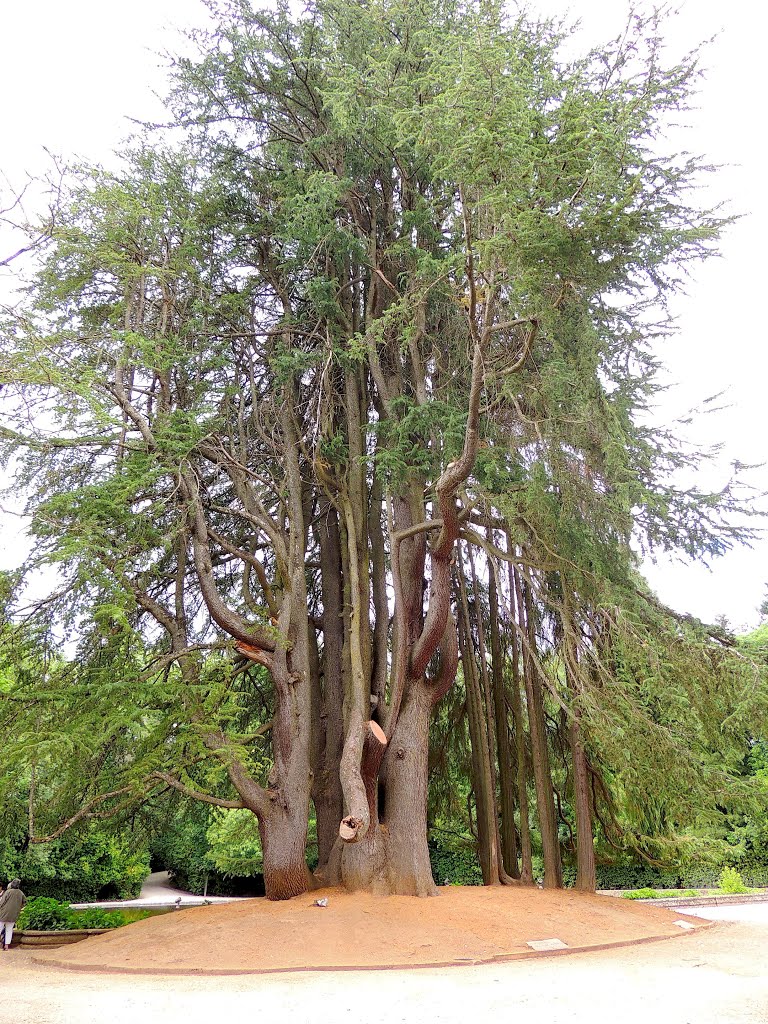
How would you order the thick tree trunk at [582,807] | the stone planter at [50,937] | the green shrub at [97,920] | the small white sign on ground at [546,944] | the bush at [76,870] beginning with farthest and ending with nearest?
the bush at [76,870] < the thick tree trunk at [582,807] < the green shrub at [97,920] < the stone planter at [50,937] < the small white sign on ground at [546,944]

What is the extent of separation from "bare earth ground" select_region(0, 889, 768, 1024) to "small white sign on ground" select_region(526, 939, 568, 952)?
0.17 m

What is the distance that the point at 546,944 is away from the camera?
23.0ft

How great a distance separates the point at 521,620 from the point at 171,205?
7626 mm

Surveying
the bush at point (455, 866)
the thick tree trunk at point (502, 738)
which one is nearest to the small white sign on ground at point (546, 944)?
the thick tree trunk at point (502, 738)

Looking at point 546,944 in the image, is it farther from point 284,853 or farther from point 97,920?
point 97,920

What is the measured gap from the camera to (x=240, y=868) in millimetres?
20125

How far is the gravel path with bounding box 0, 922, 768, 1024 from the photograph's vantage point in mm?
4387

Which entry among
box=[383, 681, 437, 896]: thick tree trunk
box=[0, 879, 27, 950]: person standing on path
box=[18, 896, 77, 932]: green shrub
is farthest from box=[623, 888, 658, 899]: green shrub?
box=[0, 879, 27, 950]: person standing on path

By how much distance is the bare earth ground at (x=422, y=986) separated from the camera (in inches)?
175

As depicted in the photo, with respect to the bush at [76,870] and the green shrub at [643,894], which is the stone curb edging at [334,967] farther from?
the bush at [76,870]

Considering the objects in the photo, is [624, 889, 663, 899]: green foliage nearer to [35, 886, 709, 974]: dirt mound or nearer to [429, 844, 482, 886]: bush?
[429, 844, 482, 886]: bush

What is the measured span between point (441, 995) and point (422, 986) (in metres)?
0.35

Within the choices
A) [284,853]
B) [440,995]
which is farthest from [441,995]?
[284,853]

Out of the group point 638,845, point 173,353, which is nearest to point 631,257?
point 173,353
